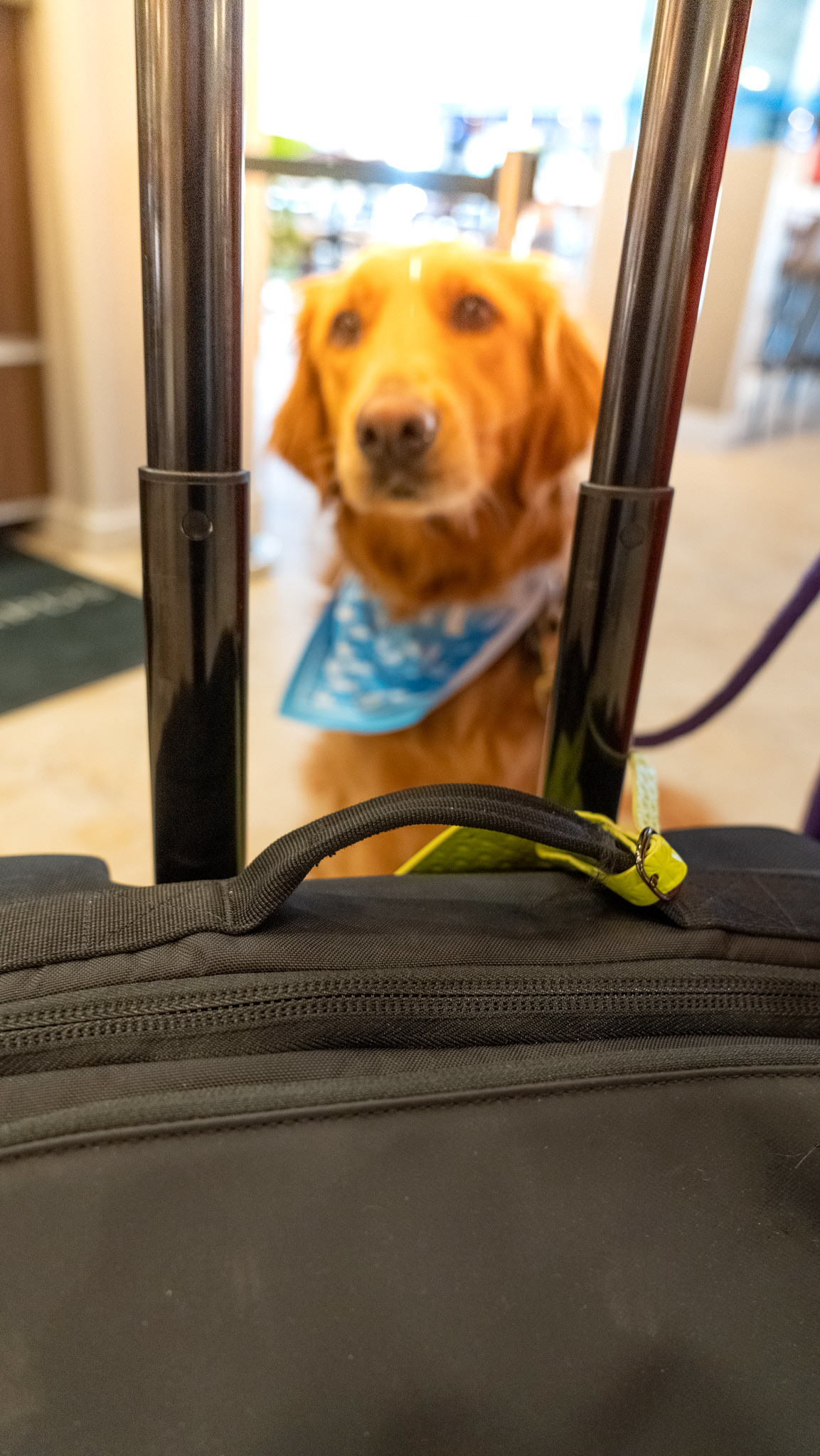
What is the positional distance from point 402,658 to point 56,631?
→ 975mm

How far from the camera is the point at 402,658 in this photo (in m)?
0.85

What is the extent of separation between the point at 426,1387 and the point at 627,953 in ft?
0.54

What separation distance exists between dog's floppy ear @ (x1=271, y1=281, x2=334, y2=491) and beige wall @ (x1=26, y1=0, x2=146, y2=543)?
0.89 metres

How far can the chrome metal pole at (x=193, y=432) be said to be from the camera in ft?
0.99

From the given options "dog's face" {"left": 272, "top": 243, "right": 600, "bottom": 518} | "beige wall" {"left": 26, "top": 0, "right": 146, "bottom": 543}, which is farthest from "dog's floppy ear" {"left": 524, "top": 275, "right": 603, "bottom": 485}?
"beige wall" {"left": 26, "top": 0, "right": 146, "bottom": 543}

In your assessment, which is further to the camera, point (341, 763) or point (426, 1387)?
point (341, 763)

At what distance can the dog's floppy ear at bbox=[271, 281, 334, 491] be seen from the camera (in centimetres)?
87

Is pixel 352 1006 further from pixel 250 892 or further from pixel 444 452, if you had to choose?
pixel 444 452

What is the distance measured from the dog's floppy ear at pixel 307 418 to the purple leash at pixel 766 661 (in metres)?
0.41

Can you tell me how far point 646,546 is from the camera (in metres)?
0.39

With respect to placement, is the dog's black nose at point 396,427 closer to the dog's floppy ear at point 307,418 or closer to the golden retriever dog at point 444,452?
the golden retriever dog at point 444,452

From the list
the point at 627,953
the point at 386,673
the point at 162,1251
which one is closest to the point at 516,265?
the point at 386,673

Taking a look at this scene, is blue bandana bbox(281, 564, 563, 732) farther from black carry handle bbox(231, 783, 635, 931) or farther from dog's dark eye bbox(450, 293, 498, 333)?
black carry handle bbox(231, 783, 635, 931)

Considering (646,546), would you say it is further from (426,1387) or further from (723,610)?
(723,610)
